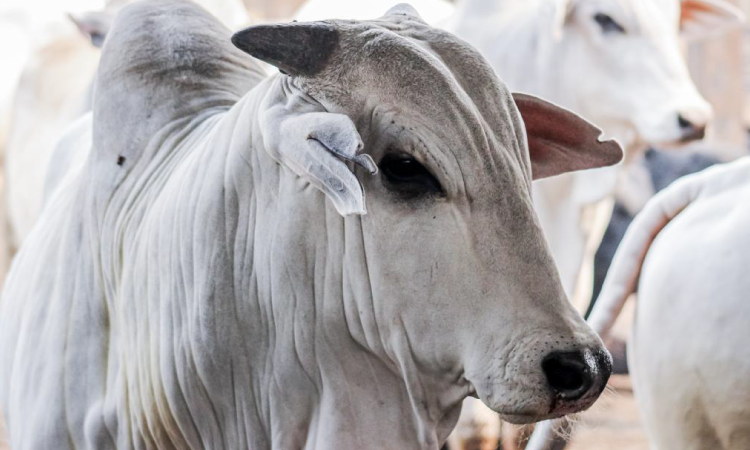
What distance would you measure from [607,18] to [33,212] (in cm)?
236

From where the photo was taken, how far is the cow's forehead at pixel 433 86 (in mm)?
1517

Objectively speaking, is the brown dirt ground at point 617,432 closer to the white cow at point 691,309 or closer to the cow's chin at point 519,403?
the white cow at point 691,309

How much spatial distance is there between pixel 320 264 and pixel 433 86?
278mm

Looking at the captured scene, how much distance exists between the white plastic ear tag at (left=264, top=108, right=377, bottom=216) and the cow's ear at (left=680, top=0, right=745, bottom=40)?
307 cm

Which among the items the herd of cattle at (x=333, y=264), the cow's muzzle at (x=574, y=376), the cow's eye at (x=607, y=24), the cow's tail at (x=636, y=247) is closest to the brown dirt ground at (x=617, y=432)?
the cow's eye at (x=607, y=24)

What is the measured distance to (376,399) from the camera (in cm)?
164

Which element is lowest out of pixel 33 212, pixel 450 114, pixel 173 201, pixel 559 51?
pixel 33 212

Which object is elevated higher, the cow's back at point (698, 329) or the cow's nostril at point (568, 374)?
the cow's nostril at point (568, 374)

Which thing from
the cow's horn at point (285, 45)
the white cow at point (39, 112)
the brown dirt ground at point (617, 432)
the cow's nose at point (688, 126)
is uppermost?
the cow's horn at point (285, 45)

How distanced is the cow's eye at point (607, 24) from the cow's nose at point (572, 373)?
2519 millimetres

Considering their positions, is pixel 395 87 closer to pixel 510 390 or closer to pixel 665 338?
pixel 510 390

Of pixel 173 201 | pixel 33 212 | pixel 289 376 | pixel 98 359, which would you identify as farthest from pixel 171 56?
pixel 33 212

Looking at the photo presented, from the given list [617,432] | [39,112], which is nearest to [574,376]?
[39,112]

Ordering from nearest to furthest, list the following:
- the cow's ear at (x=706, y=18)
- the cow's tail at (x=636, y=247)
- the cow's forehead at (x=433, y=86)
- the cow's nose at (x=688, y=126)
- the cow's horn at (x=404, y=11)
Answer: the cow's forehead at (x=433, y=86)
the cow's horn at (x=404, y=11)
the cow's tail at (x=636, y=247)
the cow's nose at (x=688, y=126)
the cow's ear at (x=706, y=18)
